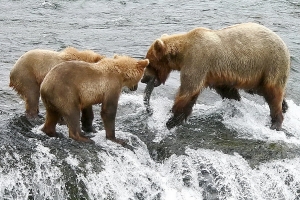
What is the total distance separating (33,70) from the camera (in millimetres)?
9492

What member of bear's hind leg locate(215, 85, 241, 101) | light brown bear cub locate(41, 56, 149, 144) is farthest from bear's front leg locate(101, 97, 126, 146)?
bear's hind leg locate(215, 85, 241, 101)

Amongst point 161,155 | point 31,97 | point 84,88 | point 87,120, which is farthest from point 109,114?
point 31,97

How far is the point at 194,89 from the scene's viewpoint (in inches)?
370

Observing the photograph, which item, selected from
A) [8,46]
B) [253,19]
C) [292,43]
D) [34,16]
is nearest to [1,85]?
[8,46]

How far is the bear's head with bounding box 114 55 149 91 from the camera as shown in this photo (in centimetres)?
902

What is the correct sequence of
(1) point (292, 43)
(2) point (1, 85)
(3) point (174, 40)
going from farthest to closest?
(1) point (292, 43) < (2) point (1, 85) < (3) point (174, 40)

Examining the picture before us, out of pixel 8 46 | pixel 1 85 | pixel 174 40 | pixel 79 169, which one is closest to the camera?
pixel 79 169

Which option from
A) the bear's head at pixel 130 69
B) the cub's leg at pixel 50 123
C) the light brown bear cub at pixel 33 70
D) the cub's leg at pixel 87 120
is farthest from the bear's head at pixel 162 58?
the cub's leg at pixel 50 123

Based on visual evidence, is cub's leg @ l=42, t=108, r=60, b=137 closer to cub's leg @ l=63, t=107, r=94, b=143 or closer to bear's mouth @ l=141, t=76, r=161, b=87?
cub's leg @ l=63, t=107, r=94, b=143

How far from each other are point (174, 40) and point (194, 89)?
0.88 m

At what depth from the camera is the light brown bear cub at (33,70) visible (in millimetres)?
9453

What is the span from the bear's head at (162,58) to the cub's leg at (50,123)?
189cm

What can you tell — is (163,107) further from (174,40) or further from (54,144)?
(54,144)

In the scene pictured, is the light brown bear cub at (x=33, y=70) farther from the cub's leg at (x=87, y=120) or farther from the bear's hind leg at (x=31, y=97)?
the cub's leg at (x=87, y=120)
